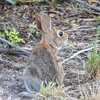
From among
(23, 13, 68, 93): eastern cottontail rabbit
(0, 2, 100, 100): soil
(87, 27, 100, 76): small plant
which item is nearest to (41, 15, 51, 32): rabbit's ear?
(23, 13, 68, 93): eastern cottontail rabbit

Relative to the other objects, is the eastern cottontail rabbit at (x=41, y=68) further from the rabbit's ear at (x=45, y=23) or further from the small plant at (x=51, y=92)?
the small plant at (x=51, y=92)

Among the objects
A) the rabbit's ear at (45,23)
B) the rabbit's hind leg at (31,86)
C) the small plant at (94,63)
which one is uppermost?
the rabbit's ear at (45,23)

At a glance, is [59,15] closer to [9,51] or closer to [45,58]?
[9,51]

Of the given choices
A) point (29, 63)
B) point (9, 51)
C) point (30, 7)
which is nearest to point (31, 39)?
point (9, 51)

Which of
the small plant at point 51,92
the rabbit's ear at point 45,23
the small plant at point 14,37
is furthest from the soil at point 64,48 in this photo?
the rabbit's ear at point 45,23

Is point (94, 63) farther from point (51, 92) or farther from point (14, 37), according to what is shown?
point (14, 37)

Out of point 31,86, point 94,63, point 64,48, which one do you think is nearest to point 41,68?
point 31,86

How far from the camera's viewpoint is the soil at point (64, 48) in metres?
4.68

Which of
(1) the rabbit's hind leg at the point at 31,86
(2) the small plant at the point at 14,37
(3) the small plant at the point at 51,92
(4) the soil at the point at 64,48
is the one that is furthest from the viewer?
(2) the small plant at the point at 14,37

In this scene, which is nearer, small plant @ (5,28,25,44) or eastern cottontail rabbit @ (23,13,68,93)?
eastern cottontail rabbit @ (23,13,68,93)

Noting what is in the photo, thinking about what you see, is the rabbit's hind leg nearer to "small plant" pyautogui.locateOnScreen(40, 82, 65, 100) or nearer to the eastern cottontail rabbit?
the eastern cottontail rabbit

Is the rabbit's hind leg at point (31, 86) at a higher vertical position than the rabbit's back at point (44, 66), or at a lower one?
lower

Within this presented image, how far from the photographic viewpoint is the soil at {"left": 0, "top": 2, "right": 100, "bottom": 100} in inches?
184

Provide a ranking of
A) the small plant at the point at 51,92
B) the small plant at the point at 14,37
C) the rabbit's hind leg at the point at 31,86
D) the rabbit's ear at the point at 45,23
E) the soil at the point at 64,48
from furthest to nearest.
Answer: the small plant at the point at 14,37
the rabbit's ear at the point at 45,23
the soil at the point at 64,48
the rabbit's hind leg at the point at 31,86
the small plant at the point at 51,92
